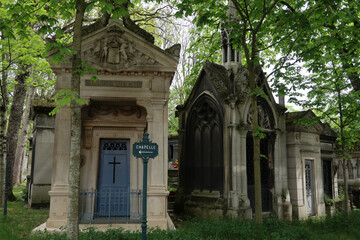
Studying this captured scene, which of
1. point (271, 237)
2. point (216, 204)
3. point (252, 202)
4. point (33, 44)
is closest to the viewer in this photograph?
point (271, 237)

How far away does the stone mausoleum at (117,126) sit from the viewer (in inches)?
329

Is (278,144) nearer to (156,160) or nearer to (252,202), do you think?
(252,202)

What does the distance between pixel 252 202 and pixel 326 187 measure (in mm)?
5509

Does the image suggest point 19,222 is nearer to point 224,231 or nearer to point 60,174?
point 60,174

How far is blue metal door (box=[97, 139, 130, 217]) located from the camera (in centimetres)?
983

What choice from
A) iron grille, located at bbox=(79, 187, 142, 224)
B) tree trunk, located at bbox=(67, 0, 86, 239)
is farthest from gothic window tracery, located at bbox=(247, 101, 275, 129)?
tree trunk, located at bbox=(67, 0, 86, 239)

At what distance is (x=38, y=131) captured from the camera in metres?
13.0

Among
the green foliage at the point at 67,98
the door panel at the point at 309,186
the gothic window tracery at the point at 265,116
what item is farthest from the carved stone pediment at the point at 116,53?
the door panel at the point at 309,186

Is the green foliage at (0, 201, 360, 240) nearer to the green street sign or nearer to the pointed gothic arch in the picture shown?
the green street sign

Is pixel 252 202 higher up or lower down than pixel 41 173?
lower down

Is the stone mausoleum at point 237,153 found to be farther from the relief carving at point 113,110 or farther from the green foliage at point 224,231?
the relief carving at point 113,110

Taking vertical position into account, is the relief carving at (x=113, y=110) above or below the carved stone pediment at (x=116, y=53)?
below

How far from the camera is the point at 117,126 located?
32.4 feet

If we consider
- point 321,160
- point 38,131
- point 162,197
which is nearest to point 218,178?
point 162,197
